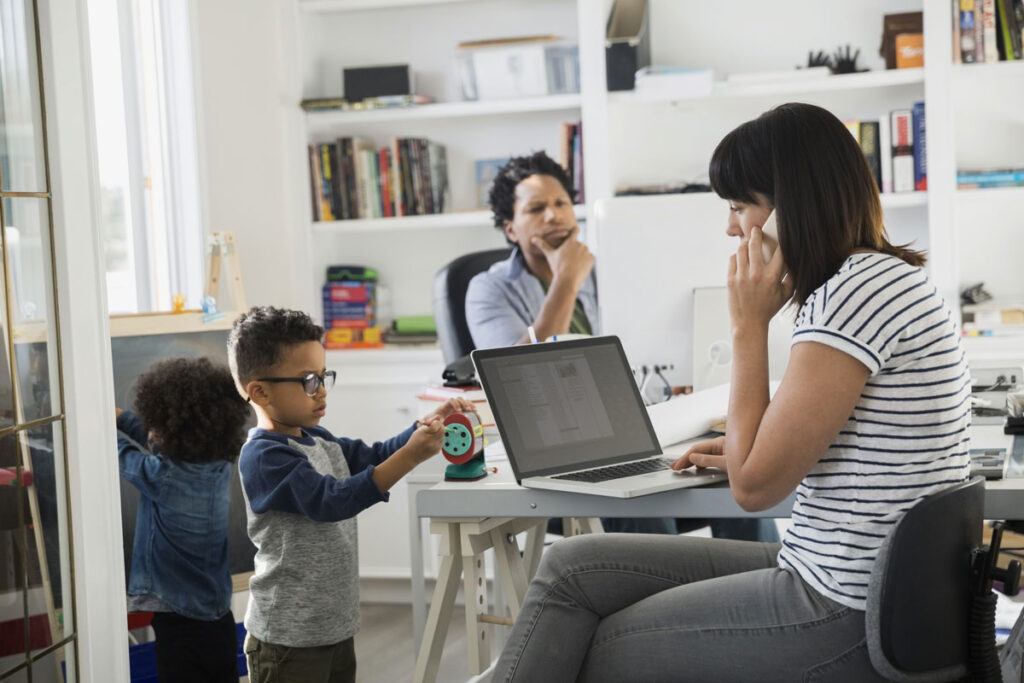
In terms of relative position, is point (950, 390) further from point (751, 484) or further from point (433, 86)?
point (433, 86)

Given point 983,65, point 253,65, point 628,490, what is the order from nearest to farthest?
point 628,490, point 983,65, point 253,65

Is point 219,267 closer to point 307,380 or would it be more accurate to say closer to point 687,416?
point 307,380

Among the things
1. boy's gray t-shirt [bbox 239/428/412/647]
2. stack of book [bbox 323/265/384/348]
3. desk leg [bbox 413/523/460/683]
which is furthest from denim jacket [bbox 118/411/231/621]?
stack of book [bbox 323/265/384/348]

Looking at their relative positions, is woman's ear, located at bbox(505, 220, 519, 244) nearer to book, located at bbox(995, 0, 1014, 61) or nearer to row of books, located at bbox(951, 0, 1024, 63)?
row of books, located at bbox(951, 0, 1024, 63)

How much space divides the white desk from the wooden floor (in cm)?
140

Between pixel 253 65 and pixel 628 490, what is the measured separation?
2.70 m

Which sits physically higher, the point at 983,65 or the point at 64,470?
the point at 983,65

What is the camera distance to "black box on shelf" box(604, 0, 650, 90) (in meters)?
3.77

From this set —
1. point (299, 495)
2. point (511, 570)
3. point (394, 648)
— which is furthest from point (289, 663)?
point (394, 648)

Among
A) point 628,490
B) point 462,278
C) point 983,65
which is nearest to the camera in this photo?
point 628,490

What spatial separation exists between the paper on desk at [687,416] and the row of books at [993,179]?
76.6 inches

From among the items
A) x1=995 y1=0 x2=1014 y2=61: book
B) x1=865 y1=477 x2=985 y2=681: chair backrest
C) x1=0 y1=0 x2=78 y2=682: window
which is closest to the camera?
x1=865 y1=477 x2=985 y2=681: chair backrest

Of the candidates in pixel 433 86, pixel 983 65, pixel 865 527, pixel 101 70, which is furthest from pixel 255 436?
pixel 983 65

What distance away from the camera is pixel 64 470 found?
6.54 feet
